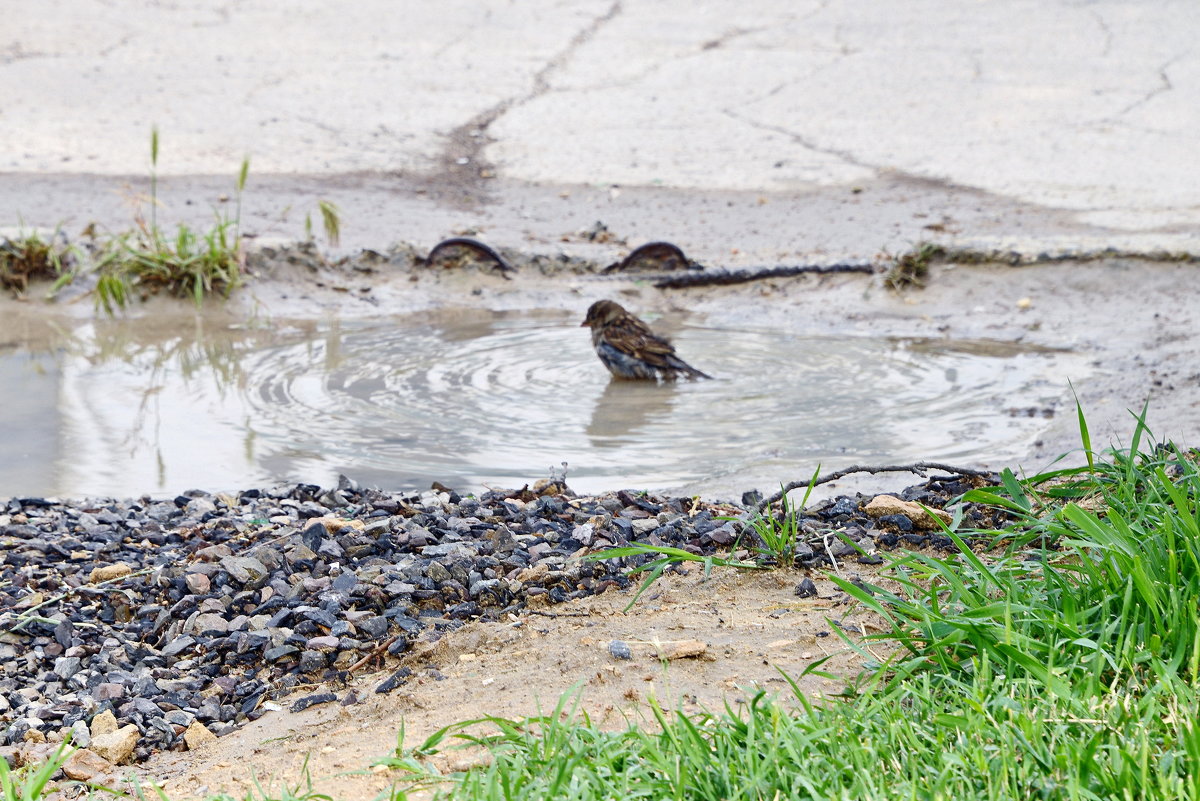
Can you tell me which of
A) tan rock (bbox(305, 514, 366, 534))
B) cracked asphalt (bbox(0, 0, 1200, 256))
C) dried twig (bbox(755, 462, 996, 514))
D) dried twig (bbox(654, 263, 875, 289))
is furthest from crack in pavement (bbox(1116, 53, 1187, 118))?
tan rock (bbox(305, 514, 366, 534))

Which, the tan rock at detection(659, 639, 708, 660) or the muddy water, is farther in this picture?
the muddy water

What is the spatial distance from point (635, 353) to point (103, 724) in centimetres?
409

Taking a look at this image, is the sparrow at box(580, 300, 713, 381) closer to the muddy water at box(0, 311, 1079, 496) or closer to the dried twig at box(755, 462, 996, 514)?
the muddy water at box(0, 311, 1079, 496)

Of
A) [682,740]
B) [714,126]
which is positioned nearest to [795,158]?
[714,126]

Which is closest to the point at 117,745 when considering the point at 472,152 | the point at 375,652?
the point at 375,652

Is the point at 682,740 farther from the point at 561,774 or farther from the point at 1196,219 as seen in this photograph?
the point at 1196,219

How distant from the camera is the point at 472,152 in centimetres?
1212

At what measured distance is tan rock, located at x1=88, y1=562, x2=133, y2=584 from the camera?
3586 mm

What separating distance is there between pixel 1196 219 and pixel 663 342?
4.85 meters

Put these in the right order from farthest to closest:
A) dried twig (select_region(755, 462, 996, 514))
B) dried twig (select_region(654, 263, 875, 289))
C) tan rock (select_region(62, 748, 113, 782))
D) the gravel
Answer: dried twig (select_region(654, 263, 875, 289)), dried twig (select_region(755, 462, 996, 514)), the gravel, tan rock (select_region(62, 748, 113, 782))

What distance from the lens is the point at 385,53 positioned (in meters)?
15.0

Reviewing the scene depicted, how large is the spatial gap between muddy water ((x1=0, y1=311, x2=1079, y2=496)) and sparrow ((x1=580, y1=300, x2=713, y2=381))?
0.09 metres

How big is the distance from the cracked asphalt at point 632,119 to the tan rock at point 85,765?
6723 millimetres

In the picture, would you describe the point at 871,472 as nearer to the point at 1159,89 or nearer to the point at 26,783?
the point at 26,783
